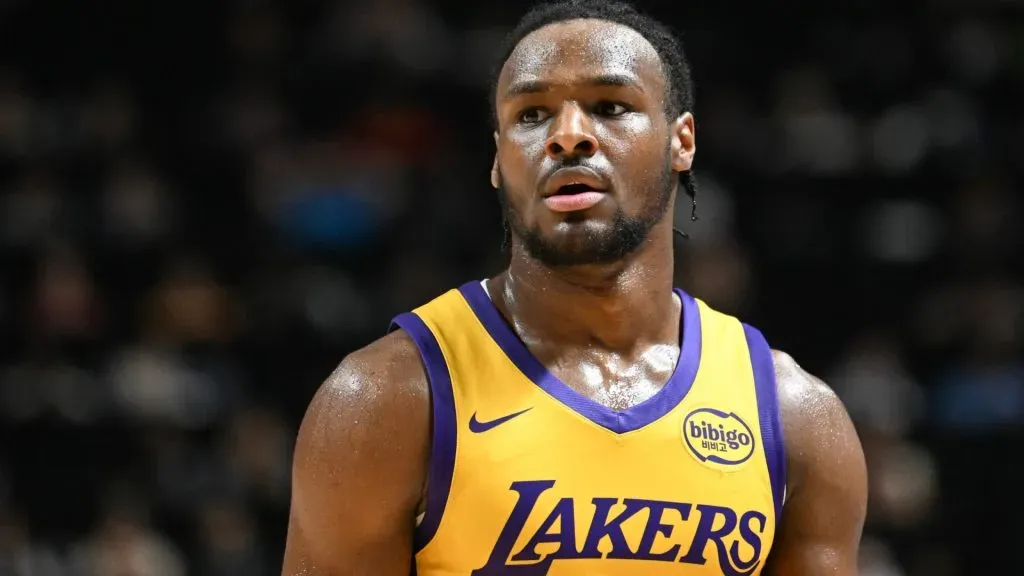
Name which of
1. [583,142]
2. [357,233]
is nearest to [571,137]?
[583,142]

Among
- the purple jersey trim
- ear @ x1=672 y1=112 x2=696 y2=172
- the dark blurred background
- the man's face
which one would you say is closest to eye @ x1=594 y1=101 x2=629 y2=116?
the man's face

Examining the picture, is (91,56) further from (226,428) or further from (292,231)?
(226,428)

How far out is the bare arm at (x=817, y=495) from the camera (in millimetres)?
3719

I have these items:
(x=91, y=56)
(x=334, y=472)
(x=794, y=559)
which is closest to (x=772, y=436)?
(x=794, y=559)

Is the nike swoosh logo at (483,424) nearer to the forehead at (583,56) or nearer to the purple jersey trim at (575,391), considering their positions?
the purple jersey trim at (575,391)

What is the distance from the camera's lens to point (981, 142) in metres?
10.4

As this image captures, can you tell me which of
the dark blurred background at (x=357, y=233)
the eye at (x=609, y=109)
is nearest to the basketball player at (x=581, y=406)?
the eye at (x=609, y=109)

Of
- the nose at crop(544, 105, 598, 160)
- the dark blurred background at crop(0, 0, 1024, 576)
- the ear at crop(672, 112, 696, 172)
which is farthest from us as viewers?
the dark blurred background at crop(0, 0, 1024, 576)

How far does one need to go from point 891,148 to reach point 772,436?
721 centimetres

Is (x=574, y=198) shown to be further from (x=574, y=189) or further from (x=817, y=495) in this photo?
(x=817, y=495)

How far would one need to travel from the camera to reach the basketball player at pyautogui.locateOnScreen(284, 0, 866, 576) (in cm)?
339

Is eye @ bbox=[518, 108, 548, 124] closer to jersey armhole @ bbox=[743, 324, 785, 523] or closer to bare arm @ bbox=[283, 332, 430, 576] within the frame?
bare arm @ bbox=[283, 332, 430, 576]

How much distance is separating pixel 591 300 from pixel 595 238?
26cm

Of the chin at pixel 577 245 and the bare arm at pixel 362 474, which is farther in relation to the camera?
the chin at pixel 577 245
